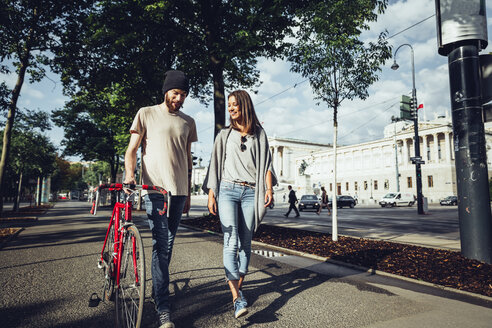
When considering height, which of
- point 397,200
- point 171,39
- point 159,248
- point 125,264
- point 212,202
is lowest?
point 125,264

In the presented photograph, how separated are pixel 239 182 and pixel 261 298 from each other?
1412mm

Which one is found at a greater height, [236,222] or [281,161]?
[281,161]

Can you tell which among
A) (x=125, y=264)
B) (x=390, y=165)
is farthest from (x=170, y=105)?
(x=390, y=165)

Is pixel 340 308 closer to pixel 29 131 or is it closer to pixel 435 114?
pixel 29 131

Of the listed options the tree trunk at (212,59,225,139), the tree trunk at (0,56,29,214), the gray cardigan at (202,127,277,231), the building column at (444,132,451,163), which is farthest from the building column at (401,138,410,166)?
the gray cardigan at (202,127,277,231)

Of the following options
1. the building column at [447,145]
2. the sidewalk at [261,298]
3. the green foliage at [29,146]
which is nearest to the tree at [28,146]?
the green foliage at [29,146]

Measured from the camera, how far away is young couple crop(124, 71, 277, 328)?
2900 millimetres

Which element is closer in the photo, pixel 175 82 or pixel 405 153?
pixel 175 82

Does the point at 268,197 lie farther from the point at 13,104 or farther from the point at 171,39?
the point at 13,104

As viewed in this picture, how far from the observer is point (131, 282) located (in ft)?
8.38

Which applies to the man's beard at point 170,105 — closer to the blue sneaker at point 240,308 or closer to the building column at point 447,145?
the blue sneaker at point 240,308

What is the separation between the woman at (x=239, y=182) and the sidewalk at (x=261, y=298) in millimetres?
511

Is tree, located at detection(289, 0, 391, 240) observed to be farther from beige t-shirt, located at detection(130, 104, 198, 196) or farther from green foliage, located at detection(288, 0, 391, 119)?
beige t-shirt, located at detection(130, 104, 198, 196)

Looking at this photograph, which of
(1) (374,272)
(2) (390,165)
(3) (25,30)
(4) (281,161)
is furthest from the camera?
(4) (281,161)
